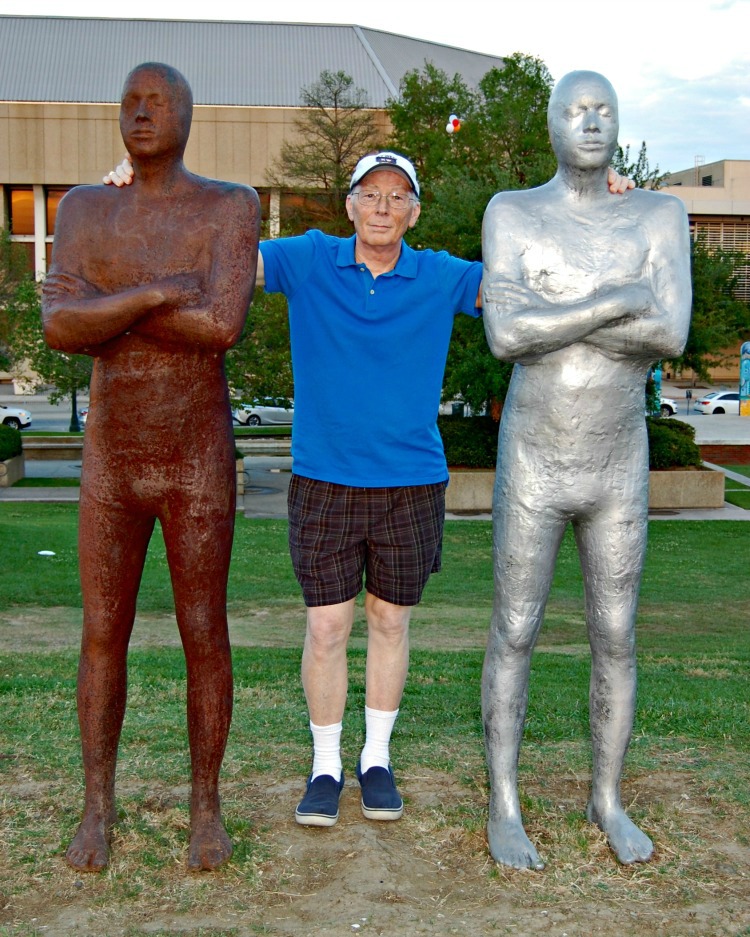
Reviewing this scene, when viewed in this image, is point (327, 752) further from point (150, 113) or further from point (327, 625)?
point (150, 113)

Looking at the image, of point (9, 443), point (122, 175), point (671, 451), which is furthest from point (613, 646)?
point (9, 443)

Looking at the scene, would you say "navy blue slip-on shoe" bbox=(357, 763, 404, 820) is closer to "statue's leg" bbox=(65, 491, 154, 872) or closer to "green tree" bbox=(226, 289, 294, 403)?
"statue's leg" bbox=(65, 491, 154, 872)

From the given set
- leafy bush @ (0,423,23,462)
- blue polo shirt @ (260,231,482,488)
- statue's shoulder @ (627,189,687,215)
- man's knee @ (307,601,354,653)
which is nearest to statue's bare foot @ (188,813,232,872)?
man's knee @ (307,601,354,653)

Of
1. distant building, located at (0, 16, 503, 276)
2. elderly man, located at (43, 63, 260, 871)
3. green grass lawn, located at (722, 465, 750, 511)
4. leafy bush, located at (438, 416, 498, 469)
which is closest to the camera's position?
elderly man, located at (43, 63, 260, 871)

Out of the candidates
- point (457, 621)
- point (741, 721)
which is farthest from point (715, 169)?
point (741, 721)

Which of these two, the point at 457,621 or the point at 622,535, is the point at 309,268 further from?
the point at 457,621

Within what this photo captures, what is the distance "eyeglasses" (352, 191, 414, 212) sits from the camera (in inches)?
164

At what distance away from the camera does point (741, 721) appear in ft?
18.1

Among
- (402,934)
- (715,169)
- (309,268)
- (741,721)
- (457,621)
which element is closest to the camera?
(402,934)

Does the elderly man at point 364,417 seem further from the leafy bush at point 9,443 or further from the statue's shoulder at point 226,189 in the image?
the leafy bush at point 9,443

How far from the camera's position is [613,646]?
389 centimetres

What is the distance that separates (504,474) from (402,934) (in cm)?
152

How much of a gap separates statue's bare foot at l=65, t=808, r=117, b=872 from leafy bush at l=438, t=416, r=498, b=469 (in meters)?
13.9

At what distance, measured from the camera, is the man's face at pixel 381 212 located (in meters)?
4.16
